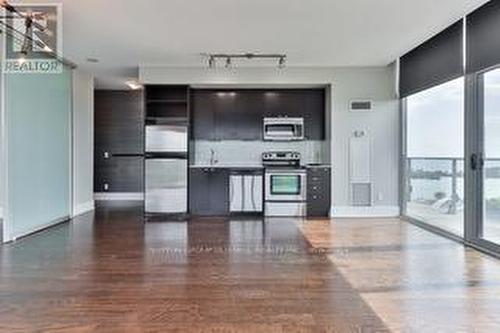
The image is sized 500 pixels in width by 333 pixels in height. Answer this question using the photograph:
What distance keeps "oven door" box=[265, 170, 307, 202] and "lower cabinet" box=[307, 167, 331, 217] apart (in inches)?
5.0

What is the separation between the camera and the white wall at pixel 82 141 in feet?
28.6

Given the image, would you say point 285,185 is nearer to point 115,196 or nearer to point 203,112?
point 203,112

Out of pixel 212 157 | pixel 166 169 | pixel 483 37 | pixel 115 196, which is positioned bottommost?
pixel 115 196

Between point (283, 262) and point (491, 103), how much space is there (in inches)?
115

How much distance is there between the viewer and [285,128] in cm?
905

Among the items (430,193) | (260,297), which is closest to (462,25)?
(430,193)

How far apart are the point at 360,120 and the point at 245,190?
2319 mm

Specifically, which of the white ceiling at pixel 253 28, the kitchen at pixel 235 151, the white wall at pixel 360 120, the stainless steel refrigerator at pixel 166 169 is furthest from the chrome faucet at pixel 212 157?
the white ceiling at pixel 253 28

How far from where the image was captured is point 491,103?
5.57 metres

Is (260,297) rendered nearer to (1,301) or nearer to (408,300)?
(408,300)

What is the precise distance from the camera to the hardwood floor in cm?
328

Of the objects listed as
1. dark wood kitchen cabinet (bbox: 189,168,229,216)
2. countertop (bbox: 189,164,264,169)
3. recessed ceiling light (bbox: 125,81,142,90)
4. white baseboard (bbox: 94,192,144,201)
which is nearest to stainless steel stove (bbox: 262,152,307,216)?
countertop (bbox: 189,164,264,169)

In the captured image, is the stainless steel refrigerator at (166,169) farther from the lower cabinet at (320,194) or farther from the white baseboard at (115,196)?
the white baseboard at (115,196)

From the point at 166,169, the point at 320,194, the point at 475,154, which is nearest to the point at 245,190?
the point at 320,194
